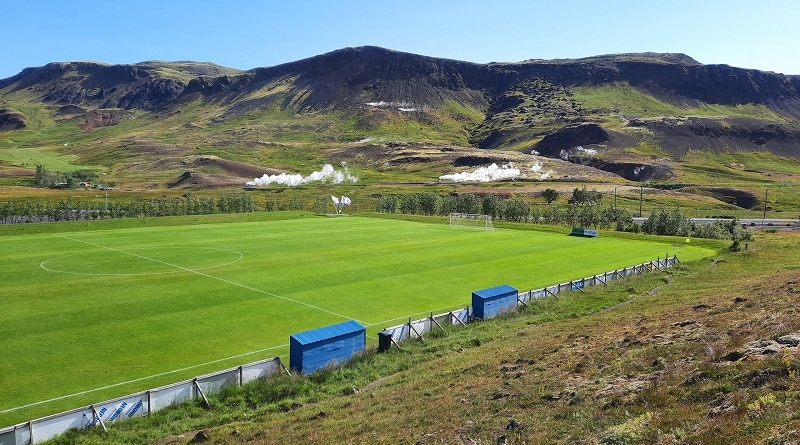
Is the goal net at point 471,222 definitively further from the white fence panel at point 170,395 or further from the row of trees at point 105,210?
the white fence panel at point 170,395

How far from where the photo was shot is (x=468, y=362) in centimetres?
2512

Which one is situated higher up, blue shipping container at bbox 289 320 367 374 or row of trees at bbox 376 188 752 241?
blue shipping container at bbox 289 320 367 374

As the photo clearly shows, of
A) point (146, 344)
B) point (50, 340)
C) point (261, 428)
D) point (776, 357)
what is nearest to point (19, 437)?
point (261, 428)

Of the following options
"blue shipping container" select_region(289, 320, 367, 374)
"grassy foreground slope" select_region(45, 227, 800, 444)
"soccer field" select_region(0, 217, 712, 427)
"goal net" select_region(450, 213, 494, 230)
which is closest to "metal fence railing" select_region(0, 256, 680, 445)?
"grassy foreground slope" select_region(45, 227, 800, 444)

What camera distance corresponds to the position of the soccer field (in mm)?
26344

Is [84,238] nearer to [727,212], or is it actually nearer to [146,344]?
[146,344]

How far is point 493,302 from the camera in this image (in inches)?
1404

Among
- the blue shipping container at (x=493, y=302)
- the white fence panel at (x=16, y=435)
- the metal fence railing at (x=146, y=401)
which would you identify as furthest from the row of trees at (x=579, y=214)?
the white fence panel at (x=16, y=435)

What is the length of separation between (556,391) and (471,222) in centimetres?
9019

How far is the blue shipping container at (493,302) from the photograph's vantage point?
35.1 m

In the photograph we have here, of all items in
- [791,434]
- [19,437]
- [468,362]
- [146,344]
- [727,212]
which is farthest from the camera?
[727,212]

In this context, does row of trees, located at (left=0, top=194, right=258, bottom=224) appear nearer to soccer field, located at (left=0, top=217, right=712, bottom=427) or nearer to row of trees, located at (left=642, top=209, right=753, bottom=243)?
soccer field, located at (left=0, top=217, right=712, bottom=427)

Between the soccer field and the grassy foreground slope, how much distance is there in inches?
231

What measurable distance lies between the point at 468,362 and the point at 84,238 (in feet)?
232
